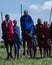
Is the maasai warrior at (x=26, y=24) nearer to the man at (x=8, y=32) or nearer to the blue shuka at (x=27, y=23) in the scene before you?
the blue shuka at (x=27, y=23)

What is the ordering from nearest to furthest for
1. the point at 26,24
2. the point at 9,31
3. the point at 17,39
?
the point at 26,24
the point at 9,31
the point at 17,39

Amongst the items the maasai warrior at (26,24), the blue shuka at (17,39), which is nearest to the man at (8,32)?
the blue shuka at (17,39)

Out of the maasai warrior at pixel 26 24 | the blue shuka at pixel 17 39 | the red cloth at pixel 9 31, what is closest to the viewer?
the maasai warrior at pixel 26 24

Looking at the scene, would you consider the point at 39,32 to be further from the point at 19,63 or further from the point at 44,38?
the point at 19,63

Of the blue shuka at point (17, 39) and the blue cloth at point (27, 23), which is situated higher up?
→ the blue cloth at point (27, 23)

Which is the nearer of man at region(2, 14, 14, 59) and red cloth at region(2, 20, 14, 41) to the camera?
man at region(2, 14, 14, 59)

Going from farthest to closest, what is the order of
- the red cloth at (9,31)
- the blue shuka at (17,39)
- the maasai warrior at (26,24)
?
1. the blue shuka at (17,39)
2. the red cloth at (9,31)
3. the maasai warrior at (26,24)

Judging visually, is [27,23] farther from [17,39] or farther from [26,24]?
[17,39]

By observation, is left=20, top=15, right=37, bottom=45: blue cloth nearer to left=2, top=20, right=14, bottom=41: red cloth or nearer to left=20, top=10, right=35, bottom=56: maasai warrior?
left=20, top=10, right=35, bottom=56: maasai warrior

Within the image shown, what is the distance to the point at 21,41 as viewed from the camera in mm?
19594

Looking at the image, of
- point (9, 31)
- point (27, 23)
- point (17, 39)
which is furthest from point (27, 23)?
point (17, 39)

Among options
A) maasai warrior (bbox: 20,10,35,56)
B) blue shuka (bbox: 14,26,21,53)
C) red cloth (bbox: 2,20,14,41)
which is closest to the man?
red cloth (bbox: 2,20,14,41)

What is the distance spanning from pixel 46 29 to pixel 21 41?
1419 millimetres

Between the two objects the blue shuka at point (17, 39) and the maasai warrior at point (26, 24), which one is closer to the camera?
the maasai warrior at point (26, 24)
